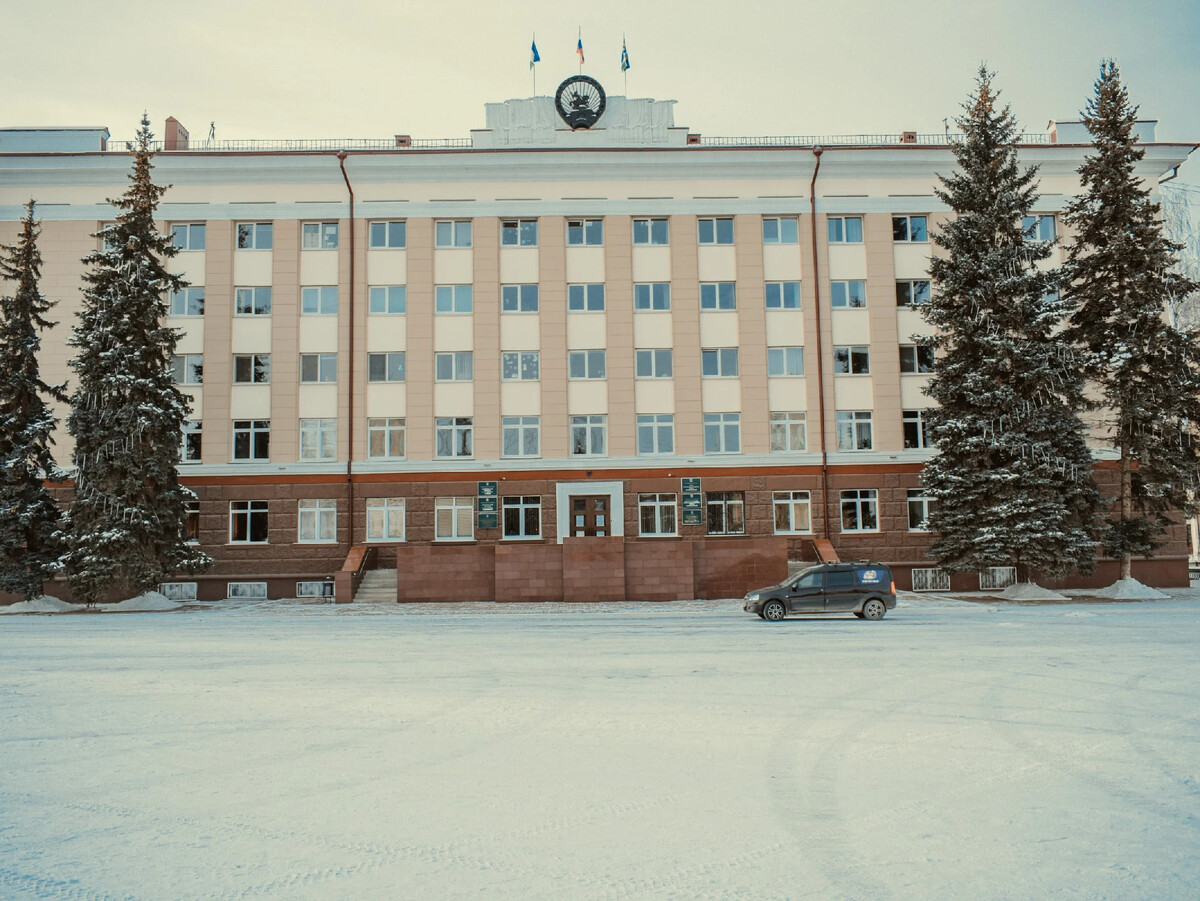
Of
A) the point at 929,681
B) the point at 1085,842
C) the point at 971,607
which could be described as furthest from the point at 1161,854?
the point at 971,607

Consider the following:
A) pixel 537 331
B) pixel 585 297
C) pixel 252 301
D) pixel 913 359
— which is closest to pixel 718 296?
pixel 585 297

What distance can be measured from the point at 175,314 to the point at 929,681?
31632 mm

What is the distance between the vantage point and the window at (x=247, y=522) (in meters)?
34.1

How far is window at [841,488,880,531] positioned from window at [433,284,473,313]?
1585 centimetres

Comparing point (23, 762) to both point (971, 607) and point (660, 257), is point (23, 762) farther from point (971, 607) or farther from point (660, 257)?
point (660, 257)

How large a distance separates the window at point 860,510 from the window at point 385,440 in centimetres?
1654

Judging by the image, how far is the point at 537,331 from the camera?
35.8 meters

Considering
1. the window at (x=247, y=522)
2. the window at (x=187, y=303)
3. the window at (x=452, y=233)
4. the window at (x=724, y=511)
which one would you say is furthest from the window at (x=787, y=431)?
the window at (x=187, y=303)

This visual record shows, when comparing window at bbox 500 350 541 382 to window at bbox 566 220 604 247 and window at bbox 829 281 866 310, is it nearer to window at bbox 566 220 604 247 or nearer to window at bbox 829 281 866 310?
window at bbox 566 220 604 247

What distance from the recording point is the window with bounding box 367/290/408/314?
118 feet

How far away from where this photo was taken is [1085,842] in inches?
246

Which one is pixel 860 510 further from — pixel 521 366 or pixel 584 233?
pixel 584 233

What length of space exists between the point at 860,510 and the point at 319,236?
75.0ft

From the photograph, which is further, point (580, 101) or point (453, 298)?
point (580, 101)
